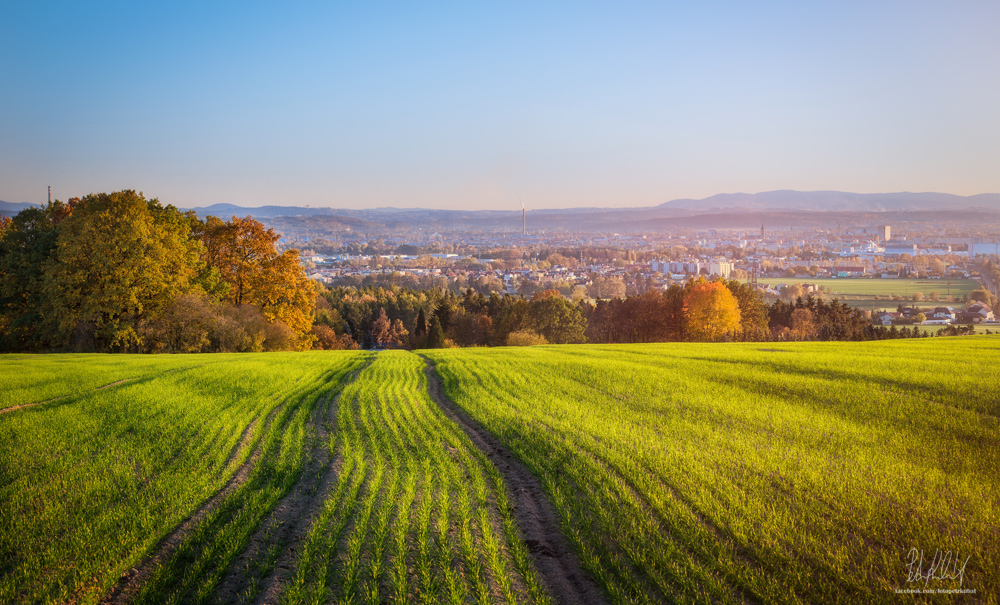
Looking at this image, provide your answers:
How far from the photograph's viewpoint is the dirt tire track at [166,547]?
21.1ft

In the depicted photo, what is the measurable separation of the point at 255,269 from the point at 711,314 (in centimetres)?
5406

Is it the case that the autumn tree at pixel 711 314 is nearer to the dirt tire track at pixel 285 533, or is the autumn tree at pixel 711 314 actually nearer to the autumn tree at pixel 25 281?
the dirt tire track at pixel 285 533

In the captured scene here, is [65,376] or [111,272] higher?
[111,272]

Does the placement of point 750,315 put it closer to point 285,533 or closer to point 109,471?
point 285,533

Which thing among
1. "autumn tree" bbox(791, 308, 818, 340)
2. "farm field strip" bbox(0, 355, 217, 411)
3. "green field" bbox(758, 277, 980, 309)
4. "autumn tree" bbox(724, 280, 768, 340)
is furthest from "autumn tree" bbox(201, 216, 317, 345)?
"green field" bbox(758, 277, 980, 309)

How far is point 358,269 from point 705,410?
184004mm

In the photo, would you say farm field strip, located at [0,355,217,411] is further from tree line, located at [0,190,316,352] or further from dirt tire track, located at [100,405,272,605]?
tree line, located at [0,190,316,352]

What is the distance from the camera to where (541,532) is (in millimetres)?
8172

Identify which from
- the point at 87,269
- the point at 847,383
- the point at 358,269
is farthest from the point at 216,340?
the point at 358,269

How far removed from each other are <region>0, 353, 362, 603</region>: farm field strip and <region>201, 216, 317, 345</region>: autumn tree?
89.7ft

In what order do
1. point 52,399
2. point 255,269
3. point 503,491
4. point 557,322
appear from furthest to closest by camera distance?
point 557,322, point 255,269, point 52,399, point 503,491

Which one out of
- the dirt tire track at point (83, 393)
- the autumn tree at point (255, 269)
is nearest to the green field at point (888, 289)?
the autumn tree at point (255, 269)

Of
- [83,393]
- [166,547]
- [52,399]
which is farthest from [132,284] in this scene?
[166,547]

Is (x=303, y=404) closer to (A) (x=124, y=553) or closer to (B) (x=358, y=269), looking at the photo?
(A) (x=124, y=553)
